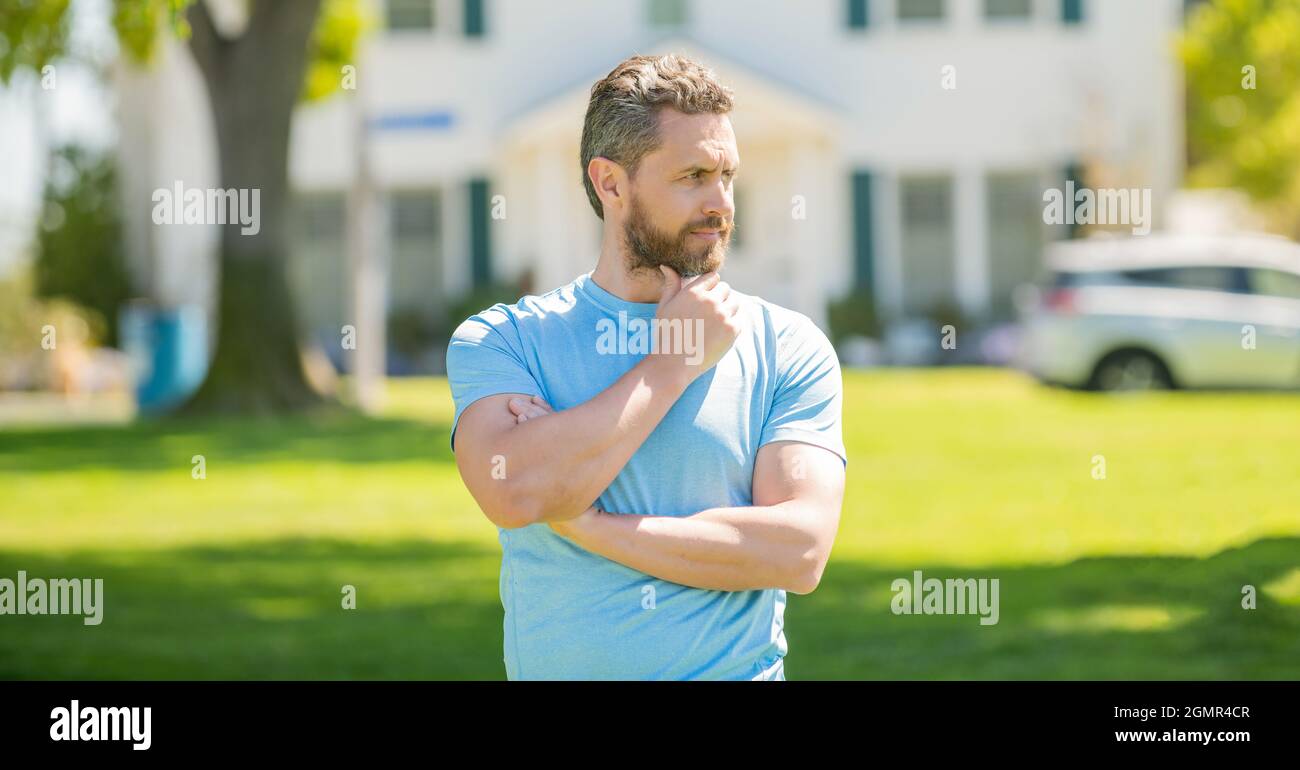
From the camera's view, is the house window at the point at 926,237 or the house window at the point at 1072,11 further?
the house window at the point at 926,237

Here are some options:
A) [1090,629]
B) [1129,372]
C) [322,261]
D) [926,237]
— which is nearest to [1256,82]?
[926,237]

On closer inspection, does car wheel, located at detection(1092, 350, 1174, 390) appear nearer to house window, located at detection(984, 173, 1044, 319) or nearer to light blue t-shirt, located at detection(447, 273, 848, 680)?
house window, located at detection(984, 173, 1044, 319)

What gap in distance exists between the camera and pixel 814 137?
27.5 metres

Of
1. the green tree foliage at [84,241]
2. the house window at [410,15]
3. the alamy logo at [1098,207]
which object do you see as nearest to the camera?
the alamy logo at [1098,207]

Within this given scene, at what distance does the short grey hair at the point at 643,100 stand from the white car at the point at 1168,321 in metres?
17.7

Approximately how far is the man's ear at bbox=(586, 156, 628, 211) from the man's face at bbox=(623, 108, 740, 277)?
0.02 m

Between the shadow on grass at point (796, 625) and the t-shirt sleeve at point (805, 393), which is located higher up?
the t-shirt sleeve at point (805, 393)

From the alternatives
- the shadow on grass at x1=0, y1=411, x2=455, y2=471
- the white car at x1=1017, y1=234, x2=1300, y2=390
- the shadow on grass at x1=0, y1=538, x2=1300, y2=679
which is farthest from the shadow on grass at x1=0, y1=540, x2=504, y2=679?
the white car at x1=1017, y1=234, x2=1300, y2=390

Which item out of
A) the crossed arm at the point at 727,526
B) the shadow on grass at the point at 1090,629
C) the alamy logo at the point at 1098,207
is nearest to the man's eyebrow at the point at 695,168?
the crossed arm at the point at 727,526

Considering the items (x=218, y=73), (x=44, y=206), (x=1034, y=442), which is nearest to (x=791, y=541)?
(x=1034, y=442)

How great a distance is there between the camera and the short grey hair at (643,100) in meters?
3.02

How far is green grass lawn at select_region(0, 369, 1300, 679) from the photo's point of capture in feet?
24.7

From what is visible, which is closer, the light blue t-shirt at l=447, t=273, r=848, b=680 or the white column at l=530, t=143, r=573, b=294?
the light blue t-shirt at l=447, t=273, r=848, b=680

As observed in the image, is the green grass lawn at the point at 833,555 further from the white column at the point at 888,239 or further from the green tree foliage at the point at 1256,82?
the green tree foliage at the point at 1256,82
